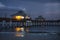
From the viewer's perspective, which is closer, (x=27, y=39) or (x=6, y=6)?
(x=27, y=39)

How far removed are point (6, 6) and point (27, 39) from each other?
291 cm

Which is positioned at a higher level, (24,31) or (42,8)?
(42,8)

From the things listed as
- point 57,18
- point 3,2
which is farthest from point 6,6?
point 57,18

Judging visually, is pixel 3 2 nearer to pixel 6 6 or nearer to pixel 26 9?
pixel 6 6

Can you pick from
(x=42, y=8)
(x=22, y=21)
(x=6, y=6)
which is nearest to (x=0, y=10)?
(x=6, y=6)

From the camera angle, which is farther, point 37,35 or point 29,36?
point 37,35

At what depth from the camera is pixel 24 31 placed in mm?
15125

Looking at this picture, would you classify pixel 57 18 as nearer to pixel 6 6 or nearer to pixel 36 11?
pixel 36 11

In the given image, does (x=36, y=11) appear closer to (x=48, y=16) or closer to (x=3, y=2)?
(x=48, y=16)

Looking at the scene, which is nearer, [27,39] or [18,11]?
[27,39]

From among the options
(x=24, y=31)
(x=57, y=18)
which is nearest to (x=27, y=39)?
(x=24, y=31)

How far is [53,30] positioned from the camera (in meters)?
15.2

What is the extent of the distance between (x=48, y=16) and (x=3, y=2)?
9.66 feet

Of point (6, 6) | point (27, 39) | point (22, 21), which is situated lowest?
point (27, 39)
